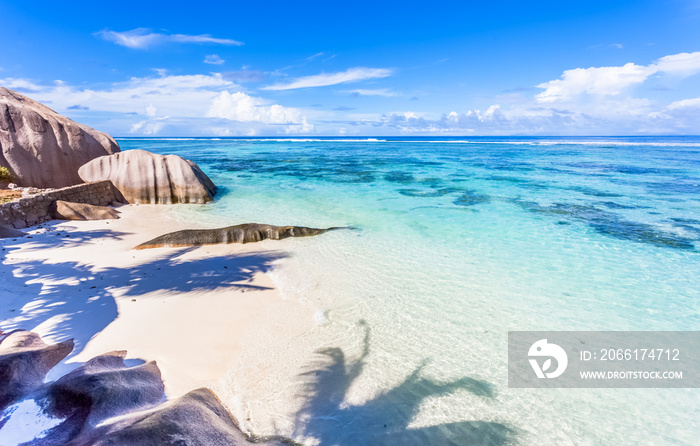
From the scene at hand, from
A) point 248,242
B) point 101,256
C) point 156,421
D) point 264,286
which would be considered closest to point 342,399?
point 156,421

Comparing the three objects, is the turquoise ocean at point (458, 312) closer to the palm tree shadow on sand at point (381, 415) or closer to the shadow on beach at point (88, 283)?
the palm tree shadow on sand at point (381, 415)

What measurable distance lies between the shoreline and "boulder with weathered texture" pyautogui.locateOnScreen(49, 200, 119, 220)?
1634 millimetres

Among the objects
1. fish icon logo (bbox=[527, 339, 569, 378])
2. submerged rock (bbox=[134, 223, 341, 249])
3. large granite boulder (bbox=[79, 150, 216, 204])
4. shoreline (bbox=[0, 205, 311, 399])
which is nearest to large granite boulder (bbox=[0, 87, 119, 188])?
large granite boulder (bbox=[79, 150, 216, 204])

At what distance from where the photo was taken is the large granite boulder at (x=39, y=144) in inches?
600

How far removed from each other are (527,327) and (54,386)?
8.29m

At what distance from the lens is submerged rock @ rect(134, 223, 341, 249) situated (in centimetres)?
1130

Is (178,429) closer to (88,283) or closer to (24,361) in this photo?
(24,361)

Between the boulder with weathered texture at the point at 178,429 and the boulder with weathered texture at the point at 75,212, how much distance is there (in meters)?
13.5

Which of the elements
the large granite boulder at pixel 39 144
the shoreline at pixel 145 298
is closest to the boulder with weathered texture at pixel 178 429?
the shoreline at pixel 145 298

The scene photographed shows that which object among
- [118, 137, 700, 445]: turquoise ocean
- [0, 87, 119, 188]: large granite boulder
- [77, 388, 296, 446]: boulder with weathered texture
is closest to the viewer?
[77, 388, 296, 446]: boulder with weathered texture

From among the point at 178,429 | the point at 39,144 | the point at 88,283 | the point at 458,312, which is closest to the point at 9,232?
the point at 88,283

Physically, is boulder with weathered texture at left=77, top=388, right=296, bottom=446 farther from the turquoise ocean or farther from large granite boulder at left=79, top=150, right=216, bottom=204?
large granite boulder at left=79, top=150, right=216, bottom=204

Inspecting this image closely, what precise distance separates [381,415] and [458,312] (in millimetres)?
3572

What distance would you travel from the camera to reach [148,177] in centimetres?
1795
